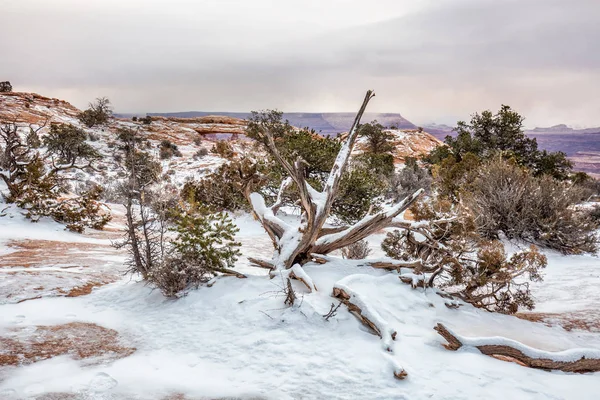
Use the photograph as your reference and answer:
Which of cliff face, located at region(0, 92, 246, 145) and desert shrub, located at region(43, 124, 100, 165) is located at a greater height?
cliff face, located at region(0, 92, 246, 145)

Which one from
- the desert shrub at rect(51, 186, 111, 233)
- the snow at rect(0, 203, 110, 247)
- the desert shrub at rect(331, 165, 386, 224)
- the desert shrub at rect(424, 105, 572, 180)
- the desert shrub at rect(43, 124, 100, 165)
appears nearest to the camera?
the snow at rect(0, 203, 110, 247)

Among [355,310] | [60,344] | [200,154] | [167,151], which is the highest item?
[167,151]

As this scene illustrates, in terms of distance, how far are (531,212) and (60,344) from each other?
11352 millimetres

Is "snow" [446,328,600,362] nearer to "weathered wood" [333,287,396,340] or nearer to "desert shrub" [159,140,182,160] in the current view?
"weathered wood" [333,287,396,340]

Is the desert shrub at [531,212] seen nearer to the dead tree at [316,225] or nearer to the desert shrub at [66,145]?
the dead tree at [316,225]

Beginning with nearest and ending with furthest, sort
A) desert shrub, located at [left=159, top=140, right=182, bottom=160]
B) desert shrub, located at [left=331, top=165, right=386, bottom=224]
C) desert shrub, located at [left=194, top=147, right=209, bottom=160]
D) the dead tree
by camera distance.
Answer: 1. the dead tree
2. desert shrub, located at [left=331, top=165, right=386, bottom=224]
3. desert shrub, located at [left=159, top=140, right=182, bottom=160]
4. desert shrub, located at [left=194, top=147, right=209, bottom=160]

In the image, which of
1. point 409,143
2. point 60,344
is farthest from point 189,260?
point 409,143

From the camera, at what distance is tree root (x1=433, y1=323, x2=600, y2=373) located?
3.60m

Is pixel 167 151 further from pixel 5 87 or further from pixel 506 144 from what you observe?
pixel 5 87

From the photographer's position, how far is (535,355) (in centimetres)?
368

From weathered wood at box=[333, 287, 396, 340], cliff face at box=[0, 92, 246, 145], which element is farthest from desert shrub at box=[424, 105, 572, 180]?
cliff face at box=[0, 92, 246, 145]

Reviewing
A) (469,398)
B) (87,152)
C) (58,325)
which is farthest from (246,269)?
(87,152)

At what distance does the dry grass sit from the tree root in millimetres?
3979

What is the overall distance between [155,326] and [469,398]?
3.82 m
